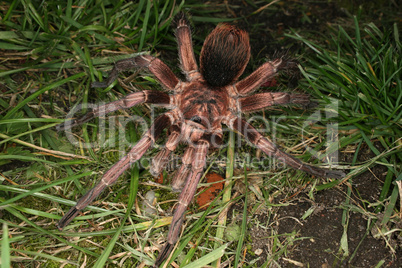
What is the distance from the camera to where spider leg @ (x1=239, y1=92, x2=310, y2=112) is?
356 centimetres

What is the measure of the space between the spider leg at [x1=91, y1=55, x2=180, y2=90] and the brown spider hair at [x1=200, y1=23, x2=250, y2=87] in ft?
1.27

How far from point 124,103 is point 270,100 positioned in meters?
1.48

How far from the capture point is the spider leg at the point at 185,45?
3812 mm

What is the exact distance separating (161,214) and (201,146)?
2.72 feet

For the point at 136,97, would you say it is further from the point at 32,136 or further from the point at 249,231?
the point at 249,231

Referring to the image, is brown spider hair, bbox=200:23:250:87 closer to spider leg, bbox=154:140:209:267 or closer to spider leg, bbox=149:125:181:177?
spider leg, bbox=149:125:181:177

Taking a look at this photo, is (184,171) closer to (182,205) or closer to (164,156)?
(164,156)

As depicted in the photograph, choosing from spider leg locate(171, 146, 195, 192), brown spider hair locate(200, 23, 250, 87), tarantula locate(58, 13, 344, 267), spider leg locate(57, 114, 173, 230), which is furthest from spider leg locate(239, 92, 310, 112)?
spider leg locate(57, 114, 173, 230)

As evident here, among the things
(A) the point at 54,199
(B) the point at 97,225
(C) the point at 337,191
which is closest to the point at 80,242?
(B) the point at 97,225

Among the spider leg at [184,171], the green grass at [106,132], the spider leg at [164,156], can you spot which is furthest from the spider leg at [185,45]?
the spider leg at [184,171]

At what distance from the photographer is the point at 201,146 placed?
3275 mm

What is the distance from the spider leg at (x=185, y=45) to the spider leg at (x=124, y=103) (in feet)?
1.46

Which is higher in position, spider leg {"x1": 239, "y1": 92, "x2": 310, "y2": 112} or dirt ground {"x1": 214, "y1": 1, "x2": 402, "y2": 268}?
spider leg {"x1": 239, "y1": 92, "x2": 310, "y2": 112}

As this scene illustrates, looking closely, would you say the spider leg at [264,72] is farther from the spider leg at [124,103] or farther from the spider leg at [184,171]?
the spider leg at [184,171]
